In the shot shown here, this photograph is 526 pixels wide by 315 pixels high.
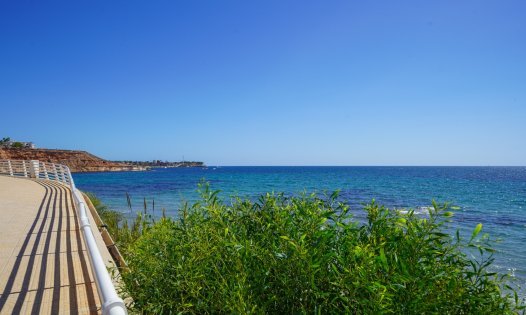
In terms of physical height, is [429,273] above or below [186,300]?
above

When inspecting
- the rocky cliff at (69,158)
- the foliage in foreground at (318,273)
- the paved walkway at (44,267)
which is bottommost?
the paved walkway at (44,267)

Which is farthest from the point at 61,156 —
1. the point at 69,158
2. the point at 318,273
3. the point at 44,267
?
the point at 318,273

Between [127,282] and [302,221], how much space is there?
2050 mm

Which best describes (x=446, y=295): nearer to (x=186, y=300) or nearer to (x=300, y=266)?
(x=300, y=266)

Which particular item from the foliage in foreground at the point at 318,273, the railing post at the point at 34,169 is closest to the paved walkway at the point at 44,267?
the foliage in foreground at the point at 318,273

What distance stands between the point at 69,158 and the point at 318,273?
138 m

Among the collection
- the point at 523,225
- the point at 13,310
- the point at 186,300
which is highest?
the point at 186,300

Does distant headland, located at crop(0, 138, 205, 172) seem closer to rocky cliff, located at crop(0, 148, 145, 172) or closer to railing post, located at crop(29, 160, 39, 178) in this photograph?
rocky cliff, located at crop(0, 148, 145, 172)

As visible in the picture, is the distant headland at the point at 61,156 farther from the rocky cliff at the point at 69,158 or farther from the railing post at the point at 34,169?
the railing post at the point at 34,169

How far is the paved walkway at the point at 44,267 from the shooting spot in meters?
3.96

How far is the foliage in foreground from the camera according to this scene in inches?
112

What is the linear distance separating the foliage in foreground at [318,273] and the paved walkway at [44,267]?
109 cm

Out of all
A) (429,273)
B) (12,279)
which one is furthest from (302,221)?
(12,279)

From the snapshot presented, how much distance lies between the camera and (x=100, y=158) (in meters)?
143
